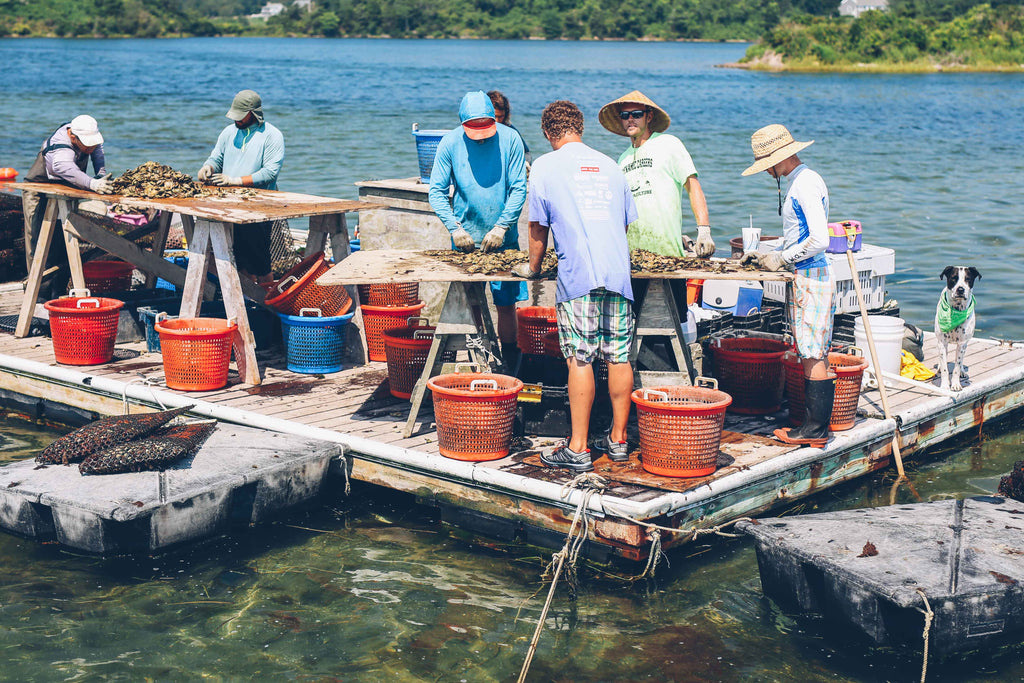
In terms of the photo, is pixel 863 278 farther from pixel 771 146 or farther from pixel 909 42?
pixel 909 42

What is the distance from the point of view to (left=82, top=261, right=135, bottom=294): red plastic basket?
31.0 ft

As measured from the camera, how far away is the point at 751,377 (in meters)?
7.33

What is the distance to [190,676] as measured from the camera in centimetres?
521

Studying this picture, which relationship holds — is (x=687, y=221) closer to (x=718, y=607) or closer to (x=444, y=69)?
(x=718, y=607)

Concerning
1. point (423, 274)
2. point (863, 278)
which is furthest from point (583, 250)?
point (863, 278)

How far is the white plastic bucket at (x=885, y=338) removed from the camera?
26.8ft

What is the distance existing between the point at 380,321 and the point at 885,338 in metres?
3.73

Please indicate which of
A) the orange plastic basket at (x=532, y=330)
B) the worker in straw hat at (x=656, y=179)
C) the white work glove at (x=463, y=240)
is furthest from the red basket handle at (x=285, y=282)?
the worker in straw hat at (x=656, y=179)

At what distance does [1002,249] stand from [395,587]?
14.0 meters

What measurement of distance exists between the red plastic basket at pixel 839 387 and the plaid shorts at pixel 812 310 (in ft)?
1.52

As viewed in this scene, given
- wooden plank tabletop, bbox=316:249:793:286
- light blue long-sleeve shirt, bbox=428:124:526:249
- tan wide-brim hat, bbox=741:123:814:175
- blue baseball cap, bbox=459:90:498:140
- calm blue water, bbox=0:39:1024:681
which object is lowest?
calm blue water, bbox=0:39:1024:681

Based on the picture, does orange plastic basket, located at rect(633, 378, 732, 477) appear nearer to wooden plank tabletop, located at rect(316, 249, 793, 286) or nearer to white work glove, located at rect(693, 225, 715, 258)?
wooden plank tabletop, located at rect(316, 249, 793, 286)

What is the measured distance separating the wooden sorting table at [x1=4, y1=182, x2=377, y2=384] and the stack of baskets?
1.55 ft

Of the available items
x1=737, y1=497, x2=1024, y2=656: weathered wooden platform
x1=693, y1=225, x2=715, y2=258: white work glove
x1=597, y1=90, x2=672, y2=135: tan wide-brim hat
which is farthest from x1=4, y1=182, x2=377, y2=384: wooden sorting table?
x1=737, y1=497, x2=1024, y2=656: weathered wooden platform
